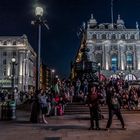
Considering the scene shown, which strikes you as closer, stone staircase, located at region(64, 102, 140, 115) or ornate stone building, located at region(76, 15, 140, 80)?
stone staircase, located at region(64, 102, 140, 115)

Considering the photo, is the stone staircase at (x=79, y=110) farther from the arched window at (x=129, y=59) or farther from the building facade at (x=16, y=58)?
the building facade at (x=16, y=58)

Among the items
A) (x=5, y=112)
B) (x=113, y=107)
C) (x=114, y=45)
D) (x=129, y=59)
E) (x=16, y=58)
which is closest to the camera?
(x=113, y=107)

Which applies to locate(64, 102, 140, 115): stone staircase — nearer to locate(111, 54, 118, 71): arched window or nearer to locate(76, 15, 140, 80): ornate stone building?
locate(111, 54, 118, 71): arched window

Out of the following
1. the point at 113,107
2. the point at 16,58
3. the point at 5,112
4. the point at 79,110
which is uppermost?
the point at 16,58

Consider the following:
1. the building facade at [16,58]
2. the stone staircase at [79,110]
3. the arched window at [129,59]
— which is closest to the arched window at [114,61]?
the arched window at [129,59]

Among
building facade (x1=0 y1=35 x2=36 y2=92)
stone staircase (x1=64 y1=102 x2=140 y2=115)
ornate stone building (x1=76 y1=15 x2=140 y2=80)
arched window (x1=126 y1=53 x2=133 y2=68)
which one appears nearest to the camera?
stone staircase (x1=64 y1=102 x2=140 y2=115)

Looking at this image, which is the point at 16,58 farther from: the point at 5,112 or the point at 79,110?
the point at 5,112

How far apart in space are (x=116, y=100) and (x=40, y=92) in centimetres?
491

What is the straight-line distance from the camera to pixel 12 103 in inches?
690

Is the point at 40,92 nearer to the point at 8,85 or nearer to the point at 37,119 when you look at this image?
the point at 37,119

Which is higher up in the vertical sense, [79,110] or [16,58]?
[16,58]

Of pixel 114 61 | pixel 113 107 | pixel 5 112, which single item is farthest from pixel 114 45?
pixel 113 107

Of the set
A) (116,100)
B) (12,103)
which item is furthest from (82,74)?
(116,100)

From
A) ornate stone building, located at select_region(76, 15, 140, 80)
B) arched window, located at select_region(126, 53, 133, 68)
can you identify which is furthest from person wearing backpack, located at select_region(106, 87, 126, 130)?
arched window, located at select_region(126, 53, 133, 68)
